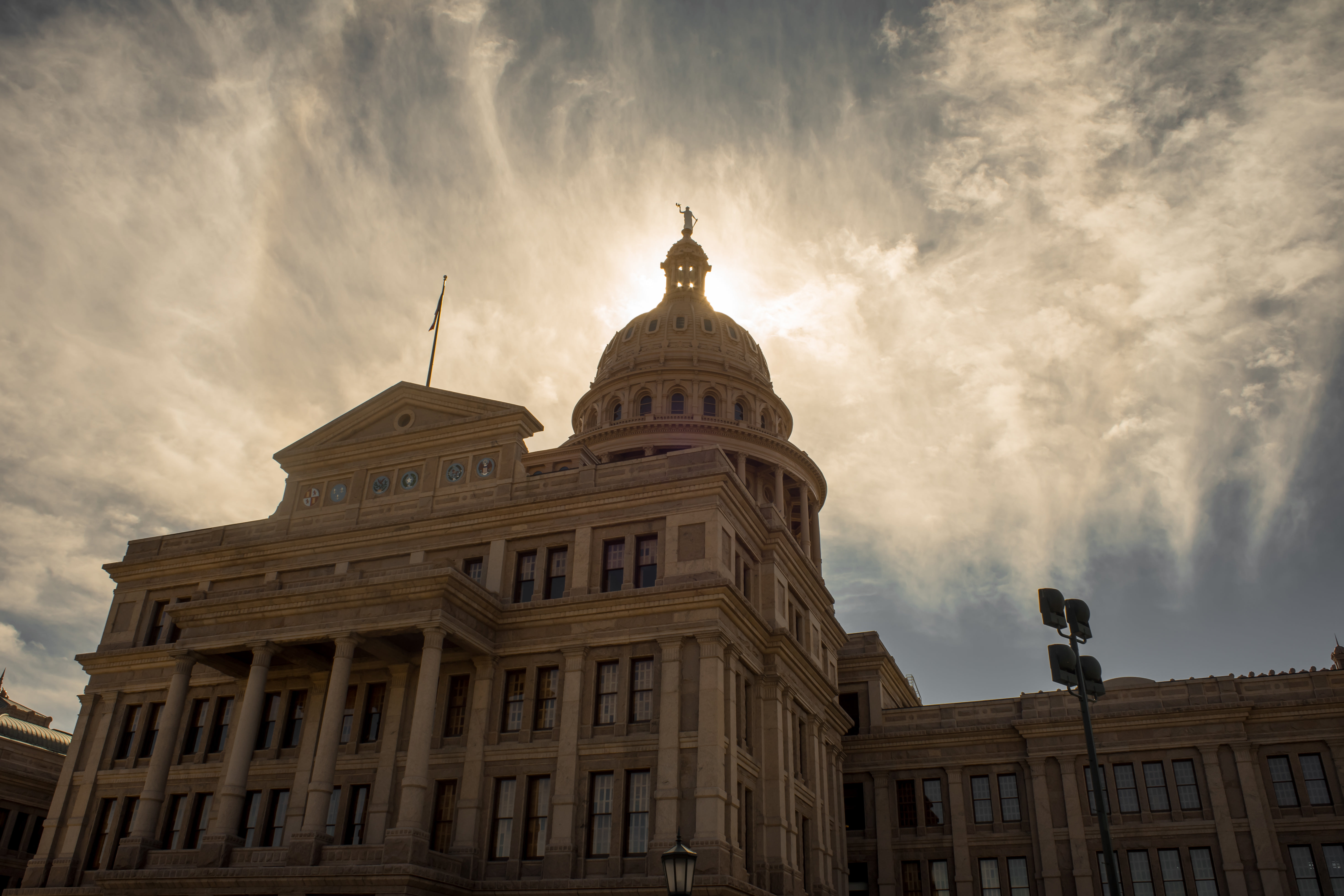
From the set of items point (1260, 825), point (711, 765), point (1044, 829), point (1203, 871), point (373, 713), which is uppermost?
point (373, 713)

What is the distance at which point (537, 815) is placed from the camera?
109ft

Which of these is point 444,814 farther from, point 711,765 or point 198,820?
point 198,820

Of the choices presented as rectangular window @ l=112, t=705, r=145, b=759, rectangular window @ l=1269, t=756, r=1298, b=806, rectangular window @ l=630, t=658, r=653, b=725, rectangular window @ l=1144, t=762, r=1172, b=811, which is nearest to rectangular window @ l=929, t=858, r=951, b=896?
rectangular window @ l=1144, t=762, r=1172, b=811

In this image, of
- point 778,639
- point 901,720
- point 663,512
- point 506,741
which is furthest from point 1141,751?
point 506,741

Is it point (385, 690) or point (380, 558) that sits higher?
point (380, 558)

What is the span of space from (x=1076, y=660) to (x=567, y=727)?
19.1 metres

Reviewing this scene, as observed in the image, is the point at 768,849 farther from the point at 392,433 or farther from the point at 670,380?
the point at 670,380

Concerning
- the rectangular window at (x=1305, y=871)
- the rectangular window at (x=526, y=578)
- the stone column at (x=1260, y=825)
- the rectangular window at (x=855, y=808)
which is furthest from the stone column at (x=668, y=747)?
the rectangular window at (x=1305, y=871)

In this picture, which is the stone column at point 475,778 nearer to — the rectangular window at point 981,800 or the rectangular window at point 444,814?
the rectangular window at point 444,814

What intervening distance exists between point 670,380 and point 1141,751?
124ft

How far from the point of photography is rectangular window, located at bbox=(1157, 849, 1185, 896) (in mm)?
43938

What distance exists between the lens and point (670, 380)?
71.6m

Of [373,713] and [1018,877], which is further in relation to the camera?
[1018,877]

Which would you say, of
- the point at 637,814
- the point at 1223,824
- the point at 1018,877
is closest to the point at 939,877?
the point at 1018,877
